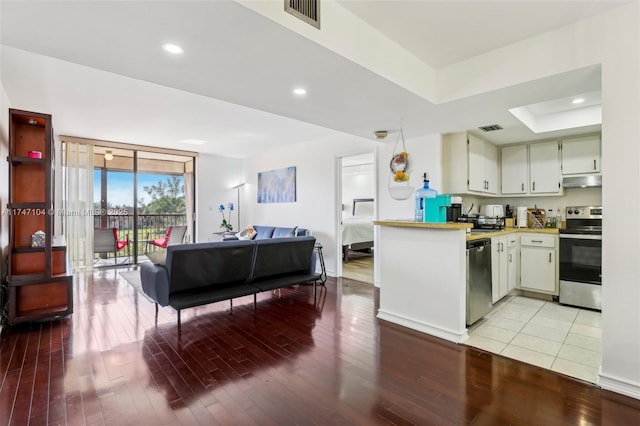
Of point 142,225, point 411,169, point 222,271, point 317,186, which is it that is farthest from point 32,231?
point 411,169

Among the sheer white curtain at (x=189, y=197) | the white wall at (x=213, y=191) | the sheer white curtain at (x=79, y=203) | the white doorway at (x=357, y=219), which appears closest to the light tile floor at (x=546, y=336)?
the white doorway at (x=357, y=219)

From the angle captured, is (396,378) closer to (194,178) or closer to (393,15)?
(393,15)

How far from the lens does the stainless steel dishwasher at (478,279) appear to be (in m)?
2.99

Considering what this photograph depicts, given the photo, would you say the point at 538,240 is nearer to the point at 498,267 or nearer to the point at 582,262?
the point at 582,262

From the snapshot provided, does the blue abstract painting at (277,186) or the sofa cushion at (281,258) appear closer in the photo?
Answer: the sofa cushion at (281,258)

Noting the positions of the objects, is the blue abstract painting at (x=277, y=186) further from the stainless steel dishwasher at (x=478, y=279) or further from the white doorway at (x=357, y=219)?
the stainless steel dishwasher at (x=478, y=279)

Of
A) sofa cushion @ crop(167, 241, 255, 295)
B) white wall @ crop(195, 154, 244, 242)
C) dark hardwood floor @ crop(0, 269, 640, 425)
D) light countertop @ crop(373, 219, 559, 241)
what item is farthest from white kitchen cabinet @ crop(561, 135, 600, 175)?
white wall @ crop(195, 154, 244, 242)

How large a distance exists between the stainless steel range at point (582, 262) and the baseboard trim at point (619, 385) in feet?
6.40

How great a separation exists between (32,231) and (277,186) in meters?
4.29

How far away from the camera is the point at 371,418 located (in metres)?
1.80

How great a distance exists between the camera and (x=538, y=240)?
4.14 metres

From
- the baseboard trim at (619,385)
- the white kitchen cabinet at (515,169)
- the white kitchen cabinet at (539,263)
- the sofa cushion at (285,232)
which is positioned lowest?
the baseboard trim at (619,385)

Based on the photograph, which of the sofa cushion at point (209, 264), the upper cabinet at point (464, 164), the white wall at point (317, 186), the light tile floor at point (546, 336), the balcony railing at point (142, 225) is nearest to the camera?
the light tile floor at point (546, 336)

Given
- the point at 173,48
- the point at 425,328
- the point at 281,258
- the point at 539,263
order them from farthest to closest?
the point at 539,263 < the point at 281,258 < the point at 425,328 < the point at 173,48
